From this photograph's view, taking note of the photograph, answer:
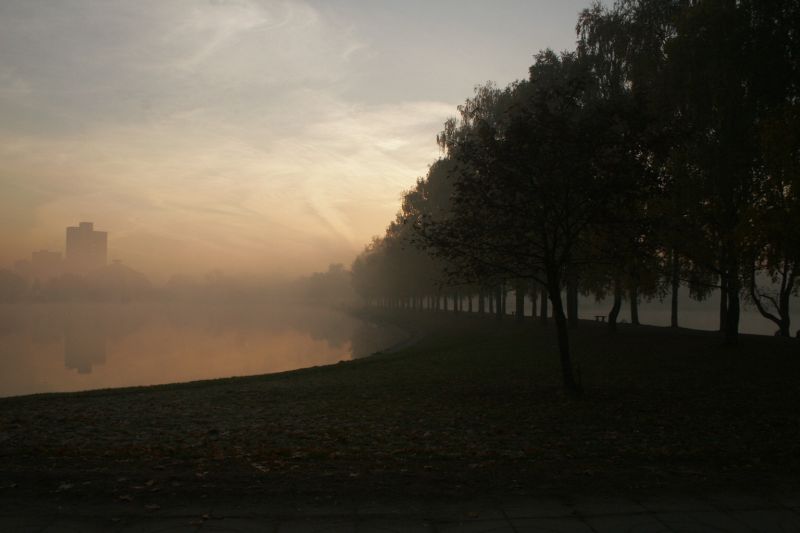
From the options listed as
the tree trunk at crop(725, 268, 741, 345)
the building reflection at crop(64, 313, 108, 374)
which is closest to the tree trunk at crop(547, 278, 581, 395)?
the tree trunk at crop(725, 268, 741, 345)

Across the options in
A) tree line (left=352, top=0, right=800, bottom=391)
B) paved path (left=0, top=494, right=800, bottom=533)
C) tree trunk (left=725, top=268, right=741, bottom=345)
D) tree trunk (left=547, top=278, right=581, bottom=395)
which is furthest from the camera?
tree trunk (left=725, top=268, right=741, bottom=345)

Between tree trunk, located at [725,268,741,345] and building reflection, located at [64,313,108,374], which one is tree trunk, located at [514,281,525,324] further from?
building reflection, located at [64,313,108,374]

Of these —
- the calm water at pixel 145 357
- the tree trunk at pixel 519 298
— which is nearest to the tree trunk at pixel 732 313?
the tree trunk at pixel 519 298

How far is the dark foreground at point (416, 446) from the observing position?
713 centimetres

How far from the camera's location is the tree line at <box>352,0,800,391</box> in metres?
14.7

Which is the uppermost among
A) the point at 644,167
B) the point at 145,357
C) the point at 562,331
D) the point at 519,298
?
the point at 644,167

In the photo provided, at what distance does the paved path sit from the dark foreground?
41 millimetres

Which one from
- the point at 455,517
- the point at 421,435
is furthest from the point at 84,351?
the point at 455,517

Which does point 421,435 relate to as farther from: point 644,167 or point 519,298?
point 519,298

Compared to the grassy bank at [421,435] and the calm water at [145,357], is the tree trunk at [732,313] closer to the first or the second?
the grassy bank at [421,435]

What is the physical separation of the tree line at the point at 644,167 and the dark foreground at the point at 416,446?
11.7 ft

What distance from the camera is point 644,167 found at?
1474cm

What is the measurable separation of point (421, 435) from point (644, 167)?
9350 millimetres

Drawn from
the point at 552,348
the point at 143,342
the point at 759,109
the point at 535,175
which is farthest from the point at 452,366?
the point at 143,342
